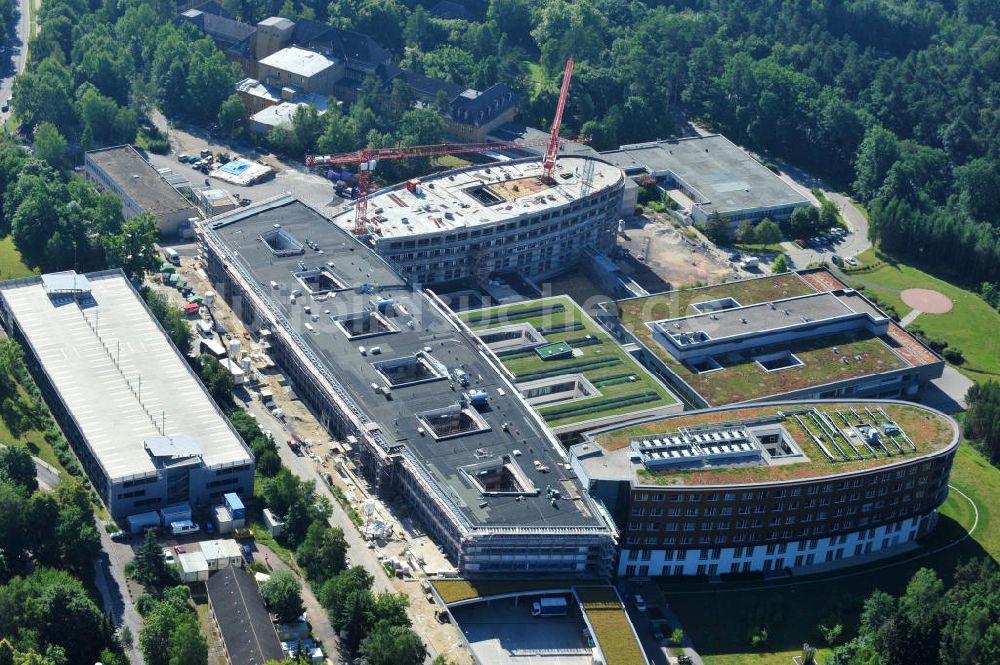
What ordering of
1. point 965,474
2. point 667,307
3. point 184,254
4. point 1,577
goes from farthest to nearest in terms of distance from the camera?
point 184,254 → point 667,307 → point 965,474 → point 1,577

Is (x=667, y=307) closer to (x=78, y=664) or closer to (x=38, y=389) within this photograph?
(x=38, y=389)

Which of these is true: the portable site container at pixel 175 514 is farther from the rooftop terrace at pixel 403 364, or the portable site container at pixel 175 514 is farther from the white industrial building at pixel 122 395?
the rooftop terrace at pixel 403 364

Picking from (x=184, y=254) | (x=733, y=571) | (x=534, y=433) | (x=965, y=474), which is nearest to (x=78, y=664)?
(x=534, y=433)

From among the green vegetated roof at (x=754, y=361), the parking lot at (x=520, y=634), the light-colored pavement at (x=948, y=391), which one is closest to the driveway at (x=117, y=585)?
the parking lot at (x=520, y=634)

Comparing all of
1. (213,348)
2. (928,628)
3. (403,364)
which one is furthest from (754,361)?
(213,348)

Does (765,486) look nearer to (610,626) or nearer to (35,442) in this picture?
(610,626)

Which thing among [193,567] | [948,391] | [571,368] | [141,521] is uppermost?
[571,368]
